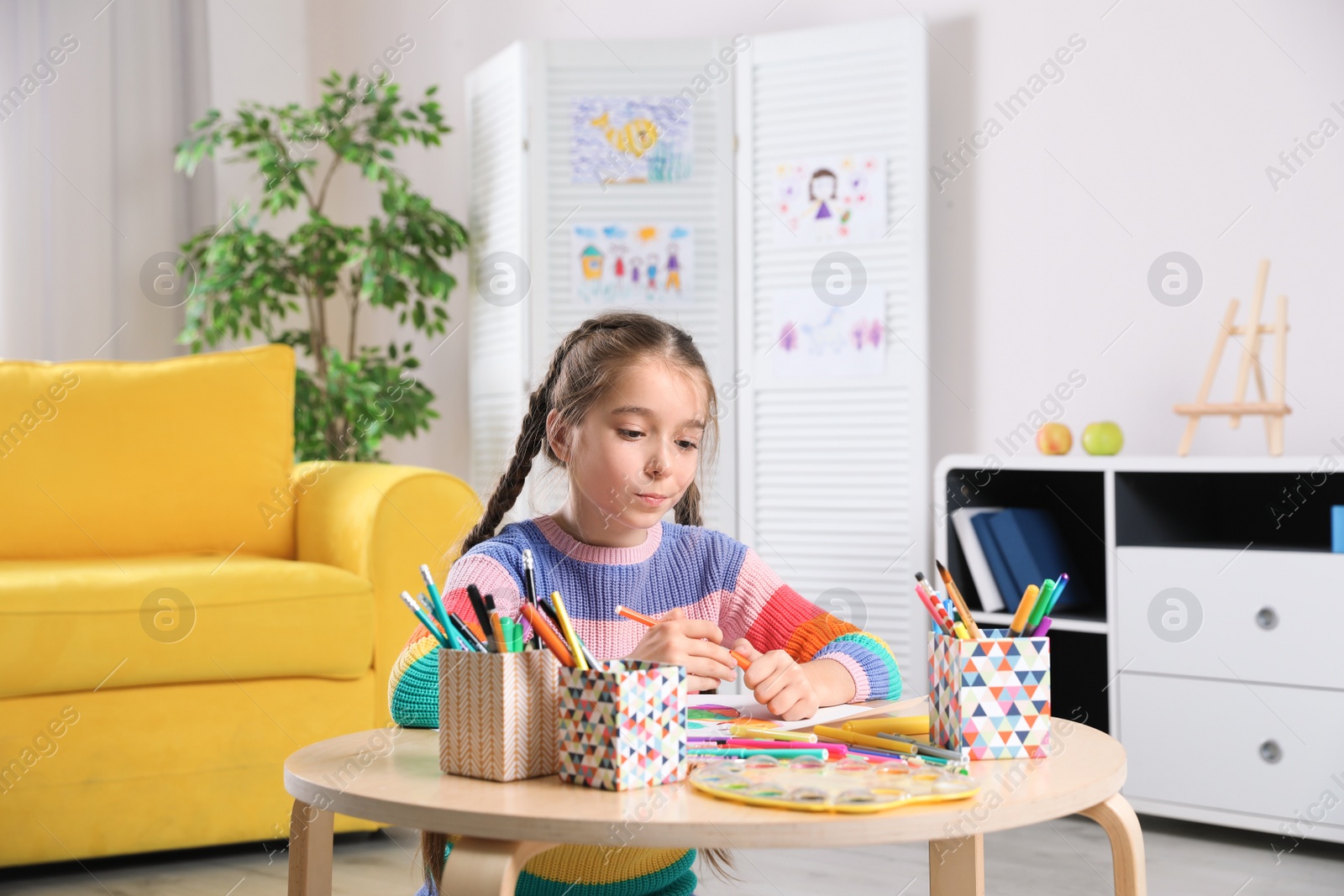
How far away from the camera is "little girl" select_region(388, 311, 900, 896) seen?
0.92 metres

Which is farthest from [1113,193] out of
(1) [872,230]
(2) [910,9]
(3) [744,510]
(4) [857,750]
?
(4) [857,750]

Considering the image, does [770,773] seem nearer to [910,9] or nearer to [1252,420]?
[1252,420]

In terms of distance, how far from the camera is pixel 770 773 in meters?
0.72

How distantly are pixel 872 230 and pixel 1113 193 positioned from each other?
542mm

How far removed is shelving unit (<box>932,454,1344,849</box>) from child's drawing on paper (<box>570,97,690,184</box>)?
111 cm

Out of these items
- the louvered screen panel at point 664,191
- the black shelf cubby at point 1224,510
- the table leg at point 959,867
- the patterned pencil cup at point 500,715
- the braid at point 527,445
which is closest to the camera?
the patterned pencil cup at point 500,715

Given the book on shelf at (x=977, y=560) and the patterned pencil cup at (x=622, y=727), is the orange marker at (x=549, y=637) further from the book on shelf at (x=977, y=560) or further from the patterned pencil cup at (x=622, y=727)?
the book on shelf at (x=977, y=560)

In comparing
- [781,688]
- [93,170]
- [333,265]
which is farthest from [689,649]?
[93,170]

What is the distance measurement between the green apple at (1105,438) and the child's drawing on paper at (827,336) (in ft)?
1.89

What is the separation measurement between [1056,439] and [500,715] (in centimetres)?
199

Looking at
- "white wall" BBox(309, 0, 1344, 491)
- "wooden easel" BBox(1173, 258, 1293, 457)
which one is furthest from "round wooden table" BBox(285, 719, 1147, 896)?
"white wall" BBox(309, 0, 1344, 491)

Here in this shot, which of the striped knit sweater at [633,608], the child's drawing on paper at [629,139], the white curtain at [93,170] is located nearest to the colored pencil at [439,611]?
the striped knit sweater at [633,608]

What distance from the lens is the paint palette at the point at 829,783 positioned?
65cm

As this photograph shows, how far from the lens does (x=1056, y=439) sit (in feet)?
8.17
